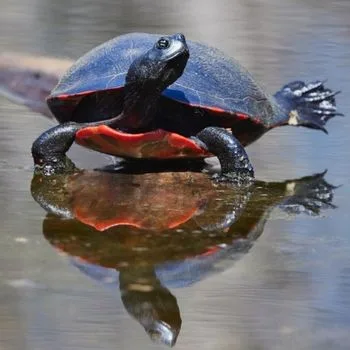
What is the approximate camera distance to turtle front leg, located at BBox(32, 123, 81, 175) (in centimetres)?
449

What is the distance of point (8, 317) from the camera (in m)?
2.77

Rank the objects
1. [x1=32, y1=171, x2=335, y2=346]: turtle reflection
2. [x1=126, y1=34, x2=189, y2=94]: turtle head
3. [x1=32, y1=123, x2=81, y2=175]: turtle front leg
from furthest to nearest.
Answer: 1. [x1=32, y1=123, x2=81, y2=175]: turtle front leg
2. [x1=126, y1=34, x2=189, y2=94]: turtle head
3. [x1=32, y1=171, x2=335, y2=346]: turtle reflection

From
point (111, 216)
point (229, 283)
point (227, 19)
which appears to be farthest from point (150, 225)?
point (227, 19)

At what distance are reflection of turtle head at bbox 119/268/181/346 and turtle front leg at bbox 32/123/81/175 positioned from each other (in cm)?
141

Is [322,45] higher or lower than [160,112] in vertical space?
lower

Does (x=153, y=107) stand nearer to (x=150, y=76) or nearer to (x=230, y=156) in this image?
(x=150, y=76)

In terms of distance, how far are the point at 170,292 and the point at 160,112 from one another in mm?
1654

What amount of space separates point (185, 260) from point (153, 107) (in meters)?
1.25

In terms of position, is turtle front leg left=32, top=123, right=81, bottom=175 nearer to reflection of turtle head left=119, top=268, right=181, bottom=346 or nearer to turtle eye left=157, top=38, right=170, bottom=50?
turtle eye left=157, top=38, right=170, bottom=50

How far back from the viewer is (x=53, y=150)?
14.7ft

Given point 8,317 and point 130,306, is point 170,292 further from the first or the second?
point 8,317

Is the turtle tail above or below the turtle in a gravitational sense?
below

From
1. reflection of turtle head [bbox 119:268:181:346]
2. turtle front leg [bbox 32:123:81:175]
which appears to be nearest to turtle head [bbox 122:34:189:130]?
turtle front leg [bbox 32:123:81:175]

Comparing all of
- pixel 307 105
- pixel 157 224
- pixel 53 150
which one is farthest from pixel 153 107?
pixel 307 105
